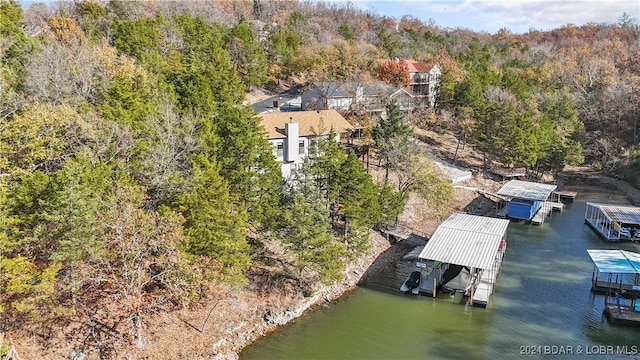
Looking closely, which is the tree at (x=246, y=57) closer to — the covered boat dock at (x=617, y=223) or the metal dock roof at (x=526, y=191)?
the metal dock roof at (x=526, y=191)

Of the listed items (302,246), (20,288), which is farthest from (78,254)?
(302,246)

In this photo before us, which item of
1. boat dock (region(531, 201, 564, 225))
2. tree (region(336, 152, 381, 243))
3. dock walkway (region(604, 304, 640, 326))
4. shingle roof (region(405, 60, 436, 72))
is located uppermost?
shingle roof (region(405, 60, 436, 72))

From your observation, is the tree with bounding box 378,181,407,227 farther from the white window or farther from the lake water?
the white window

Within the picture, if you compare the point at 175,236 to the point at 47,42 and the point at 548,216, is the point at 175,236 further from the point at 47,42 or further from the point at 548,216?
the point at 548,216

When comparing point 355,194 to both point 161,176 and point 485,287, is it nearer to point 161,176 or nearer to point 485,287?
point 485,287

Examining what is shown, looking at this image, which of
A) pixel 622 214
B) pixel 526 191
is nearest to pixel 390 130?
pixel 526 191

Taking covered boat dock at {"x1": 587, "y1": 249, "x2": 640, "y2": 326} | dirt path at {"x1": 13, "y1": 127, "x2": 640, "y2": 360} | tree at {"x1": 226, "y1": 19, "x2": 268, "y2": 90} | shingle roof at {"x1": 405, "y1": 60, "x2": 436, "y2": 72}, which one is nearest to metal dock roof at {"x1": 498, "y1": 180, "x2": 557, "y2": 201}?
covered boat dock at {"x1": 587, "y1": 249, "x2": 640, "y2": 326}
